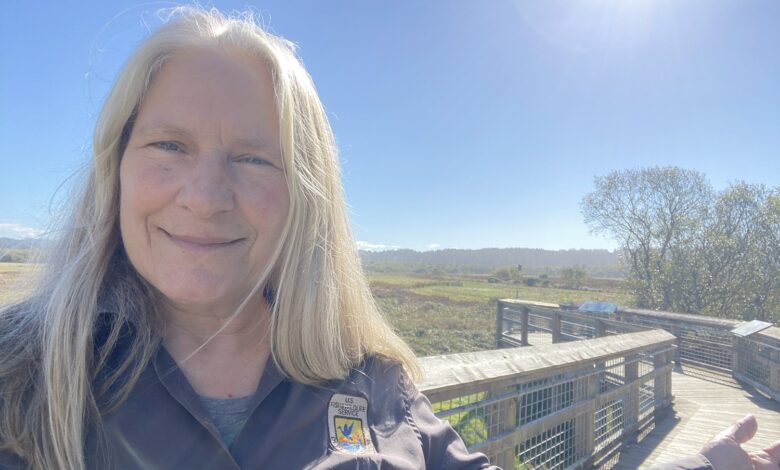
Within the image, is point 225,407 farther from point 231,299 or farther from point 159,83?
point 159,83

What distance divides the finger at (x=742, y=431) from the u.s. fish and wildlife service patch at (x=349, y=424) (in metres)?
1.23

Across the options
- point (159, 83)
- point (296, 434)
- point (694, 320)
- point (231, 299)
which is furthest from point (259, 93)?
point (694, 320)

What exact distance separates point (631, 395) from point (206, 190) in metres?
4.99

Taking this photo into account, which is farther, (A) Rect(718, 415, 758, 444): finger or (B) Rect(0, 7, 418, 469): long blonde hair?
(A) Rect(718, 415, 758, 444): finger

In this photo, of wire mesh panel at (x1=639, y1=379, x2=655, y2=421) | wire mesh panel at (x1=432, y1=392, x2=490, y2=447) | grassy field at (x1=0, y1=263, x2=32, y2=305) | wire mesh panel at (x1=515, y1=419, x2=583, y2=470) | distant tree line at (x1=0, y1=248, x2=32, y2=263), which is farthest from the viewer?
wire mesh panel at (x1=639, y1=379, x2=655, y2=421)

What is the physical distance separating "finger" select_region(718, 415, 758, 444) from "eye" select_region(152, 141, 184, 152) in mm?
1935

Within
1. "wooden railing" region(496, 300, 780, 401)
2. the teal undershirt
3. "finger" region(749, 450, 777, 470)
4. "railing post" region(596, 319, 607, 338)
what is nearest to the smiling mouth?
the teal undershirt

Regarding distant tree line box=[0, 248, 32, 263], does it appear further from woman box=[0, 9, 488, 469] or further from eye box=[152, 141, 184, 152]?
eye box=[152, 141, 184, 152]

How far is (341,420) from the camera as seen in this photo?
1.18m

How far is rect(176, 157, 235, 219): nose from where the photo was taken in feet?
3.65

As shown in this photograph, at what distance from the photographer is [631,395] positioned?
15.2 feet

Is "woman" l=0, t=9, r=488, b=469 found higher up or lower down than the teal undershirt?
higher up

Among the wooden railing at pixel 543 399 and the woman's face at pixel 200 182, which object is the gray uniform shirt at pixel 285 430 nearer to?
the woman's face at pixel 200 182

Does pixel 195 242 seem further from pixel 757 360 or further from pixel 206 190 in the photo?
pixel 757 360
